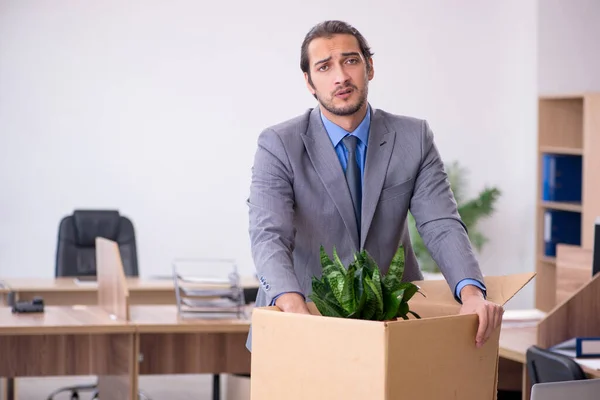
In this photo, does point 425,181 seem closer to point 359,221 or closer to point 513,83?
point 359,221

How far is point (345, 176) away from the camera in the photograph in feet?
6.88

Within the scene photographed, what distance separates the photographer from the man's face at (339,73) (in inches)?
78.9

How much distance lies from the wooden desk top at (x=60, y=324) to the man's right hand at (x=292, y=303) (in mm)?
2404

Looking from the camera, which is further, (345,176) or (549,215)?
(549,215)

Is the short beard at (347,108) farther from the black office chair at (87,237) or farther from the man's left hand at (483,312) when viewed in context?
the black office chair at (87,237)

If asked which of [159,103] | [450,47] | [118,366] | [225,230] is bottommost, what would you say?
[118,366]

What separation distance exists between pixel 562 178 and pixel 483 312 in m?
5.29

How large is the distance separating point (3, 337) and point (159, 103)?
3.09 metres

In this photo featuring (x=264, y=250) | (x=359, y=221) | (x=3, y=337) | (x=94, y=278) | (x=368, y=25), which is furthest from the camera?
(x=368, y=25)

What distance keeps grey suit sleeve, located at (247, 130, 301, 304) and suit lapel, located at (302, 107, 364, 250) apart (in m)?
0.07

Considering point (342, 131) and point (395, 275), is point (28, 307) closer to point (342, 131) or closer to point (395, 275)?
point (342, 131)

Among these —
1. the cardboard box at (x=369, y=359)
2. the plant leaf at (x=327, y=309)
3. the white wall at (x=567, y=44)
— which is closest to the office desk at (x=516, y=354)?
the cardboard box at (x=369, y=359)

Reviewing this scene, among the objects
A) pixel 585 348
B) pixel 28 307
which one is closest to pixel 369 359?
pixel 585 348

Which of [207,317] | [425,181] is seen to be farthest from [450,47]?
[425,181]
